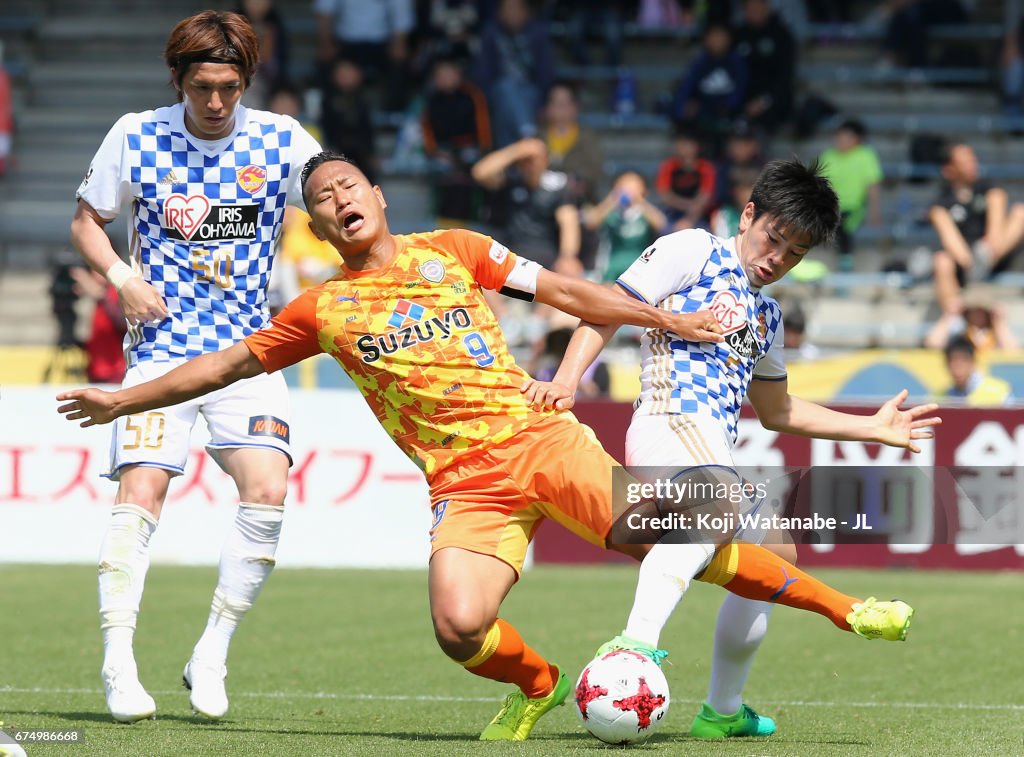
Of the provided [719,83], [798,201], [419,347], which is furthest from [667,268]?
[719,83]

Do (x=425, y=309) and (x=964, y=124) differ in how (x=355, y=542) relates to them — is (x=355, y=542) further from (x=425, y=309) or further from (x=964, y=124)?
(x=964, y=124)

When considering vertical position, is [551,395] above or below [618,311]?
below

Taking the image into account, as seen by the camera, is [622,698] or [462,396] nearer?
[622,698]

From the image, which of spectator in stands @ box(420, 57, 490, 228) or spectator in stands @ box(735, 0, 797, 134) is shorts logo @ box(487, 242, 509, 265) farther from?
spectator in stands @ box(735, 0, 797, 134)

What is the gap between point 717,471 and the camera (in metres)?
5.88

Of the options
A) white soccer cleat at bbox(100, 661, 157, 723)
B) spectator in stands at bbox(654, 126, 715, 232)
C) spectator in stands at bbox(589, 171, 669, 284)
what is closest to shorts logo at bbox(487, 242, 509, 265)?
white soccer cleat at bbox(100, 661, 157, 723)

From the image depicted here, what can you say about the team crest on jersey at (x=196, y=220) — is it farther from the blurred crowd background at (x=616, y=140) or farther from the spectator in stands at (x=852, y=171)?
the spectator in stands at (x=852, y=171)

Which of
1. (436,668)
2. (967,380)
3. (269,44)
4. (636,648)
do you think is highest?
(269,44)

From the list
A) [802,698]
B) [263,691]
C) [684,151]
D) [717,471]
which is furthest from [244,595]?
[684,151]

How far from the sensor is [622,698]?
17.6ft

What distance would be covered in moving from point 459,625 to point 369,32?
14607mm

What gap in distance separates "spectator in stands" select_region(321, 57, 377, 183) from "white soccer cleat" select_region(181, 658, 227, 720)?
11671mm

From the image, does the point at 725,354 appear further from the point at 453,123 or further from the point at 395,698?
the point at 453,123

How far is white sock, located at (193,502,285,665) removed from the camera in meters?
6.45
